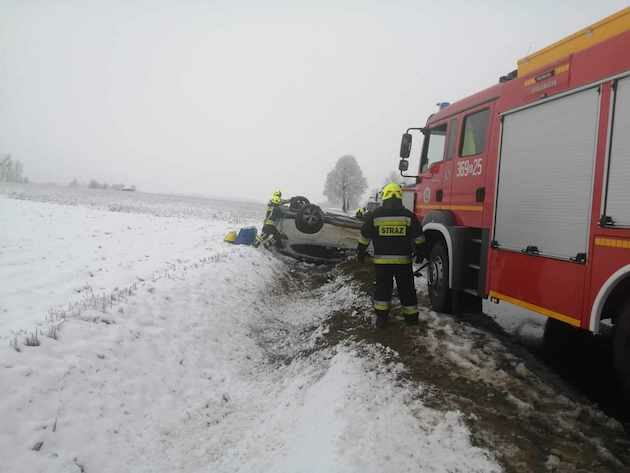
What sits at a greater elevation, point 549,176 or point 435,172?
point 435,172

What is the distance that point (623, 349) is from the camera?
10.8ft

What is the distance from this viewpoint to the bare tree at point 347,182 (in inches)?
2918

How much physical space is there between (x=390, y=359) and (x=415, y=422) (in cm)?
125

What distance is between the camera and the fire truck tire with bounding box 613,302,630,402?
10.7ft

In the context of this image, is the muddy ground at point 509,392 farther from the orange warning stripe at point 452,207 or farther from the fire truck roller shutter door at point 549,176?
the orange warning stripe at point 452,207

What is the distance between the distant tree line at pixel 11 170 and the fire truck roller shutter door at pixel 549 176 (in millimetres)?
98595

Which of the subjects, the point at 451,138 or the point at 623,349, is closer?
the point at 623,349

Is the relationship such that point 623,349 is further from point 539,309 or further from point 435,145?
point 435,145

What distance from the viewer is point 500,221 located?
488 centimetres

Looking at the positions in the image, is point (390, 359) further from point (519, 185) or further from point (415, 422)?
point (519, 185)

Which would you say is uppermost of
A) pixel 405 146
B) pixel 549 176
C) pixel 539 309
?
pixel 405 146

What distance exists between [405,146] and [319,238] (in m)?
5.81

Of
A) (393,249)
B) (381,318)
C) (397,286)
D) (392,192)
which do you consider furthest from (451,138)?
(381,318)

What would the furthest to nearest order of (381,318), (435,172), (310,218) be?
(310,218) → (435,172) → (381,318)
